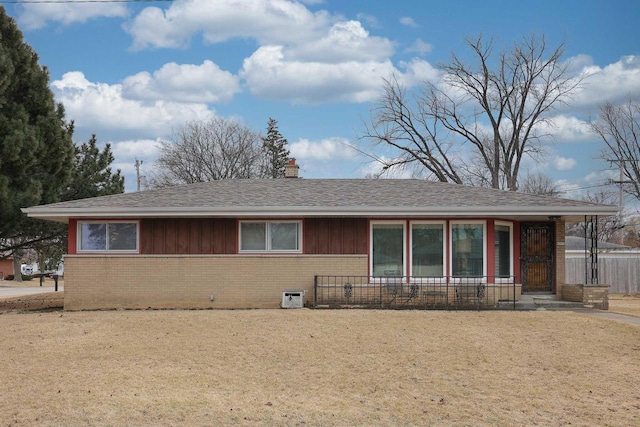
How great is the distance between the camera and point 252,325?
49.0ft

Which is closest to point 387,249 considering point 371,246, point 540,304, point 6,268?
point 371,246

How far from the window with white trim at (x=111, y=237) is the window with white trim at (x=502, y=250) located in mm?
9799

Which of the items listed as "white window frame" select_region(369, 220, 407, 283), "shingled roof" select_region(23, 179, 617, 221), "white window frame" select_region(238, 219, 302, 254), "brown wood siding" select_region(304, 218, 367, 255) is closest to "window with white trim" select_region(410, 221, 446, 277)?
"white window frame" select_region(369, 220, 407, 283)

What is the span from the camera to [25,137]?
21828 millimetres

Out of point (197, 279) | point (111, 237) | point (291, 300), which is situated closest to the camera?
point (291, 300)

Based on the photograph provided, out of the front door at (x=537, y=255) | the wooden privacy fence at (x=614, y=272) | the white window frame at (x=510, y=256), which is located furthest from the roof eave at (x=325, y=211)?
the wooden privacy fence at (x=614, y=272)

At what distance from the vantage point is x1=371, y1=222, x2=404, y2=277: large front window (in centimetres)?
1942

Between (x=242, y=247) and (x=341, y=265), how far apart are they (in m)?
2.71

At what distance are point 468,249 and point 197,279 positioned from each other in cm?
732

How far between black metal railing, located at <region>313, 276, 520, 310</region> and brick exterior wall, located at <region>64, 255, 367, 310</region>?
324mm

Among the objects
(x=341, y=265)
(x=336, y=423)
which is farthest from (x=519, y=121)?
(x=336, y=423)

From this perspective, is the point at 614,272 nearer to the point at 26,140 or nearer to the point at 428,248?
the point at 428,248

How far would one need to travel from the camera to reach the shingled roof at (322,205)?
1869 cm

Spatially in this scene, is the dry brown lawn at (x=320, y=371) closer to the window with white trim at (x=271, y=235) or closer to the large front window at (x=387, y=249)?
the large front window at (x=387, y=249)
